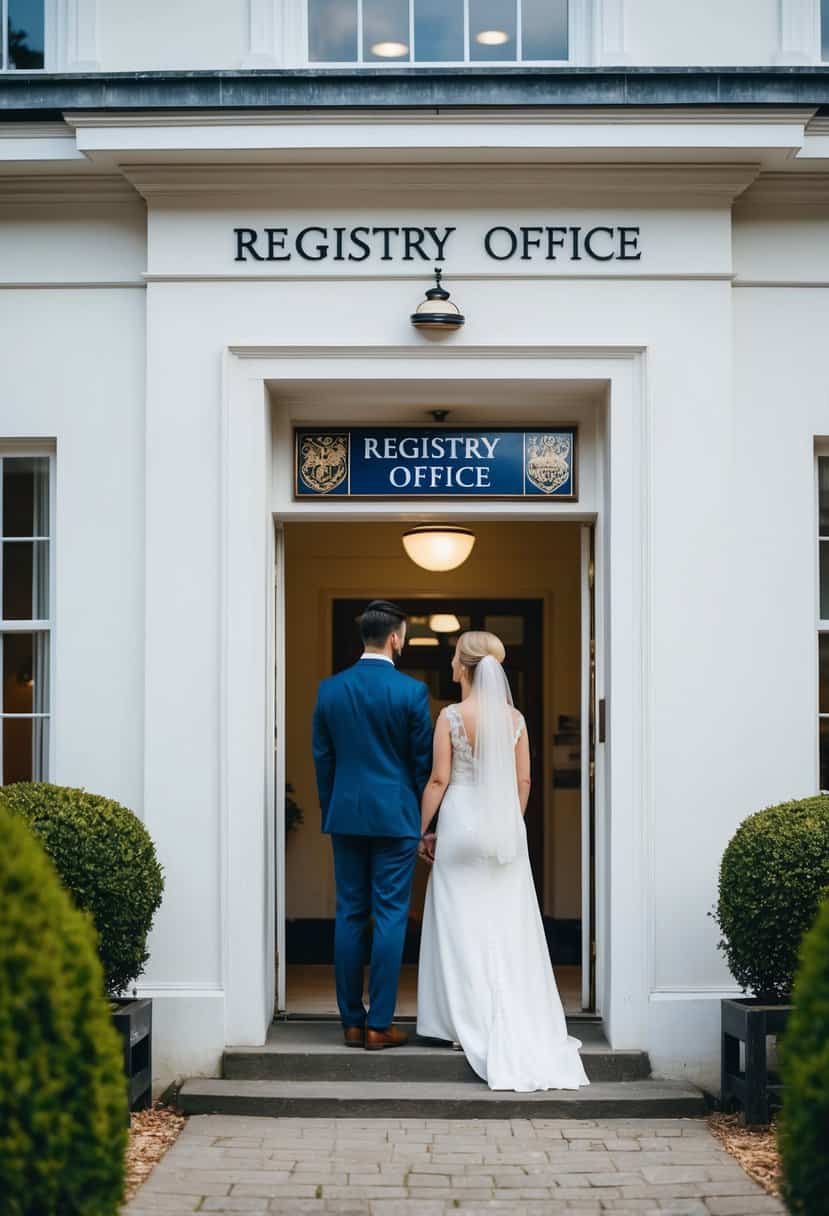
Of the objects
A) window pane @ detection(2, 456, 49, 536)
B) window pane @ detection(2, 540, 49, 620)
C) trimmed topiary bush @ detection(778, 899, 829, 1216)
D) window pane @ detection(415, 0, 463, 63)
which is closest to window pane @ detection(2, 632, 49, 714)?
window pane @ detection(2, 540, 49, 620)

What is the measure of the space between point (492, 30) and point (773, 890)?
15.4ft

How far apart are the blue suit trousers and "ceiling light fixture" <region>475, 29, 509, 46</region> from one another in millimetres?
4219

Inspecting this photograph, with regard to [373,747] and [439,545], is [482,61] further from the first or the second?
[373,747]

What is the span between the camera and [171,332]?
7551 mm

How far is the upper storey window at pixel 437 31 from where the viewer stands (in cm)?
799

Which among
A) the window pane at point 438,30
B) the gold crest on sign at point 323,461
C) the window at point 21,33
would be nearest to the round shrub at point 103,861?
the gold crest on sign at point 323,461

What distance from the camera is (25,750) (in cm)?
789

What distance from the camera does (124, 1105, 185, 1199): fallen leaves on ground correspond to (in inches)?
234

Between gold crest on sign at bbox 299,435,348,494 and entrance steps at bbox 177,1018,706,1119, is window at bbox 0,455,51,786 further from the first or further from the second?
entrance steps at bbox 177,1018,706,1119

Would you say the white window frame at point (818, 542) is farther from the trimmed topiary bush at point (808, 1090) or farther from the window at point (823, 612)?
the trimmed topiary bush at point (808, 1090)

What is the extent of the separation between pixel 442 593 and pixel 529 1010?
4.51m

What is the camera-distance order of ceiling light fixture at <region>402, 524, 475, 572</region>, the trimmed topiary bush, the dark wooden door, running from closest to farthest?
the trimmed topiary bush
ceiling light fixture at <region>402, 524, 475, 572</region>
the dark wooden door

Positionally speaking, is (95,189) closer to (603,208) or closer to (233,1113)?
(603,208)

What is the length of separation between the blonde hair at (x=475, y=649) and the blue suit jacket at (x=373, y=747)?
0.92 ft
